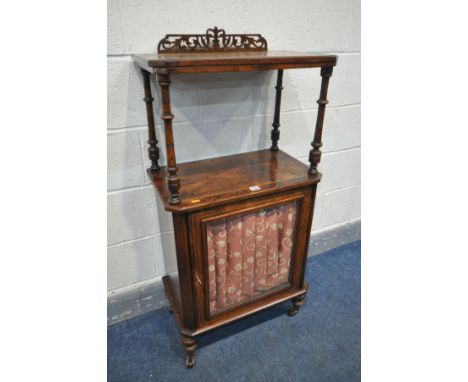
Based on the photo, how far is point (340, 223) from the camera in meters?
1.99

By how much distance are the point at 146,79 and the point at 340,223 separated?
1.48m

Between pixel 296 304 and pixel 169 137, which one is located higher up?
pixel 169 137

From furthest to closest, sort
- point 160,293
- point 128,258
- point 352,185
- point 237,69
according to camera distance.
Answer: point 352,185 → point 160,293 → point 128,258 → point 237,69

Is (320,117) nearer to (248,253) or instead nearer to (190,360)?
(248,253)

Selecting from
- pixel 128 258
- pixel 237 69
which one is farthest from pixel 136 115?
pixel 128 258

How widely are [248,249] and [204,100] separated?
62cm

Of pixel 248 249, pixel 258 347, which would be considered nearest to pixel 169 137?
pixel 248 249

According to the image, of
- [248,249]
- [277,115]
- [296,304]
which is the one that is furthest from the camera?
[296,304]

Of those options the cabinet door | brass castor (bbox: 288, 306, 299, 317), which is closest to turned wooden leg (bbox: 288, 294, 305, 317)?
brass castor (bbox: 288, 306, 299, 317)

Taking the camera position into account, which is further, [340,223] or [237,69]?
[340,223]

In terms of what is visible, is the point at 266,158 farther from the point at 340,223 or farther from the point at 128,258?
the point at 340,223

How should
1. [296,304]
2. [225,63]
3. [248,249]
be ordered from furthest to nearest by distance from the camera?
[296,304] < [248,249] < [225,63]

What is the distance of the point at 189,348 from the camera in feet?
4.16

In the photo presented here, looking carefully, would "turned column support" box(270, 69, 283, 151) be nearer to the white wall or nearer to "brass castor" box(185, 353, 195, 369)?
the white wall
